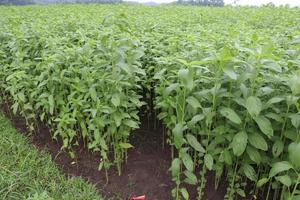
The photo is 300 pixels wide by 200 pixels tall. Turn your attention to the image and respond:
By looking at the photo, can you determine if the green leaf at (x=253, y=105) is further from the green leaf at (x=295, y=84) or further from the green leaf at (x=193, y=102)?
the green leaf at (x=193, y=102)

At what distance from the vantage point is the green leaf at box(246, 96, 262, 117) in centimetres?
182

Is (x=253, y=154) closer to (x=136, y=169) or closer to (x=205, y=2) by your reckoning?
(x=136, y=169)

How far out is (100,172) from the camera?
298cm

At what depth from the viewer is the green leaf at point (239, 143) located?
6.41ft

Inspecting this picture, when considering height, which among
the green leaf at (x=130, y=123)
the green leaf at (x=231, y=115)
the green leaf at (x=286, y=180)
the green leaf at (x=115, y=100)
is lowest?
the green leaf at (x=286, y=180)

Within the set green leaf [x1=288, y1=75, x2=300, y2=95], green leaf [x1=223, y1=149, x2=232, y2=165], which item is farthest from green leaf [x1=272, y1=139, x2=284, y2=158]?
green leaf [x1=288, y1=75, x2=300, y2=95]

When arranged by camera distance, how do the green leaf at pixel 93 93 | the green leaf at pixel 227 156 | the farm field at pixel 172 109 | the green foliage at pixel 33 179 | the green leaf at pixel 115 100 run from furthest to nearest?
the green foliage at pixel 33 179 → the green leaf at pixel 93 93 → the green leaf at pixel 115 100 → the green leaf at pixel 227 156 → the farm field at pixel 172 109

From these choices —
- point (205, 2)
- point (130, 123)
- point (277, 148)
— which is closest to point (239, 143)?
point (277, 148)

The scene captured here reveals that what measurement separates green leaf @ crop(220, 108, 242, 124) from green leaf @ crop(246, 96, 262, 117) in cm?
10

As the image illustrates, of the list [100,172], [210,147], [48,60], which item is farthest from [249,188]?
[48,60]

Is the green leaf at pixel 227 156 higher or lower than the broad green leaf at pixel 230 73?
lower

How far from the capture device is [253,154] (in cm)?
203

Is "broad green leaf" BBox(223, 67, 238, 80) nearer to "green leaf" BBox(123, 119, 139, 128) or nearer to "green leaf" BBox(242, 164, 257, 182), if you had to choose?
"green leaf" BBox(242, 164, 257, 182)

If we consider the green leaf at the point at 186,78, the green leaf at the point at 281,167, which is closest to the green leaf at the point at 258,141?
the green leaf at the point at 281,167
